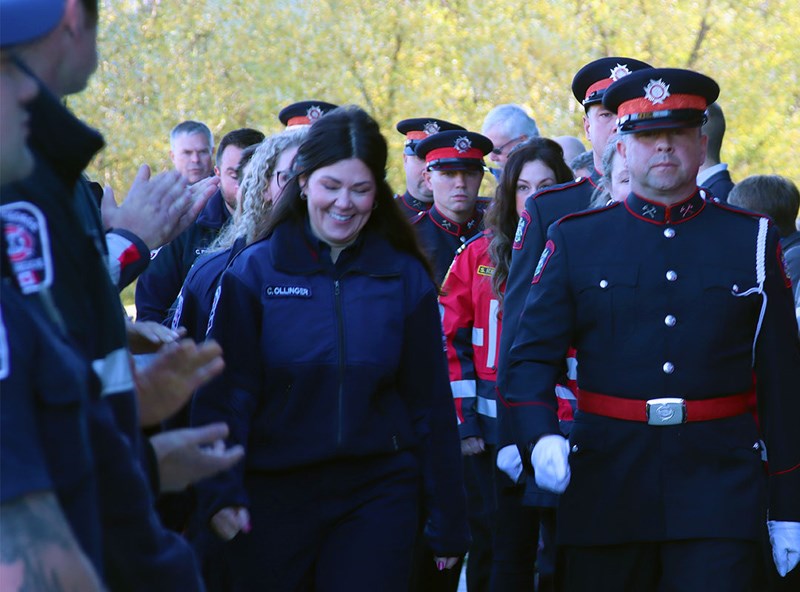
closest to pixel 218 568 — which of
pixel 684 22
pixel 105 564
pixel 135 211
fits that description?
pixel 135 211

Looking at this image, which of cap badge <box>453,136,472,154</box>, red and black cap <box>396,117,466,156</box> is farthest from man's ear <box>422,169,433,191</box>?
red and black cap <box>396,117,466,156</box>

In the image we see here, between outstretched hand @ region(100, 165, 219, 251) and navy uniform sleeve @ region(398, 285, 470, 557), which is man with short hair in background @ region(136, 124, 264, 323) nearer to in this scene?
navy uniform sleeve @ region(398, 285, 470, 557)

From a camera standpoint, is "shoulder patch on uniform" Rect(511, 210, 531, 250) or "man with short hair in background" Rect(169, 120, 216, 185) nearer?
"shoulder patch on uniform" Rect(511, 210, 531, 250)

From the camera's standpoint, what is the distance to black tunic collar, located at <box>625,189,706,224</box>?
16.0 feet

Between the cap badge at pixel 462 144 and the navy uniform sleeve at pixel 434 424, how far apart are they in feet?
10.7

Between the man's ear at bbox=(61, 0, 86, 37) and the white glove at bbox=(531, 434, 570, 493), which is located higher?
the man's ear at bbox=(61, 0, 86, 37)

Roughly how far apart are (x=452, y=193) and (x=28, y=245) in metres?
6.01

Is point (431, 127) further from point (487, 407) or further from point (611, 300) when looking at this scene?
point (611, 300)

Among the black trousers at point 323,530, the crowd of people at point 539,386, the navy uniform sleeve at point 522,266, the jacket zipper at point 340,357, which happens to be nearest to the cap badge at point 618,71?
the navy uniform sleeve at point 522,266

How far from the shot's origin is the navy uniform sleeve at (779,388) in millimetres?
4688

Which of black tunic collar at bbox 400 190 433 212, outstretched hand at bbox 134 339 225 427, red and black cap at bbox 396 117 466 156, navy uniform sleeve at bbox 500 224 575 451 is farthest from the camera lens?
red and black cap at bbox 396 117 466 156

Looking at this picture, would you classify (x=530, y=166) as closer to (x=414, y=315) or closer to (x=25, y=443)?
(x=414, y=315)

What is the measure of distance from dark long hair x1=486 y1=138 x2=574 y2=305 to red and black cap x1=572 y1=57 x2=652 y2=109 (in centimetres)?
41

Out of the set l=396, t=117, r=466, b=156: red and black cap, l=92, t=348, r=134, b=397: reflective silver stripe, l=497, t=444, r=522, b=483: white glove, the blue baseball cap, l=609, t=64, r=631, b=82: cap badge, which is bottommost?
l=497, t=444, r=522, b=483: white glove
